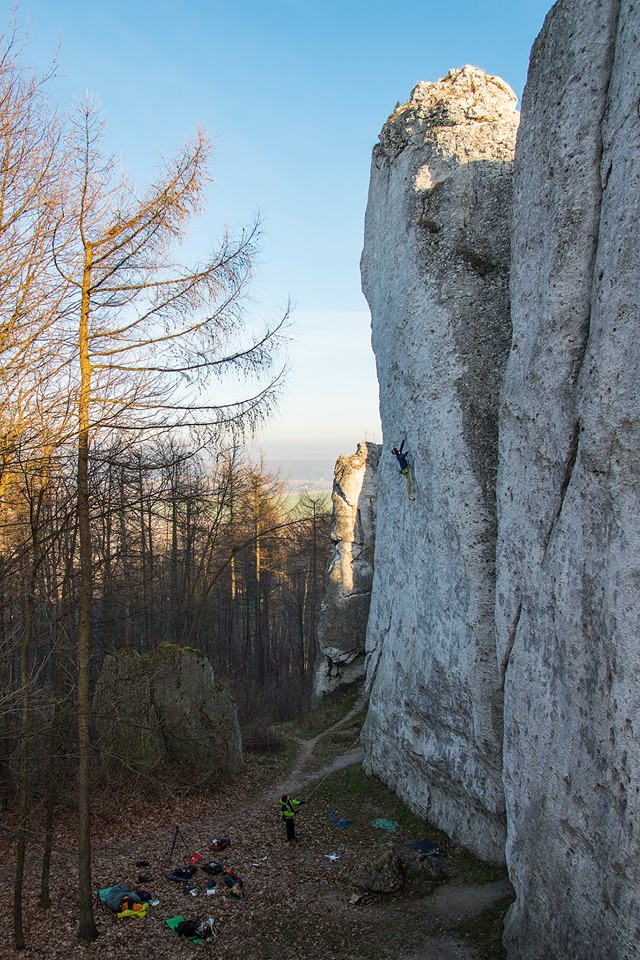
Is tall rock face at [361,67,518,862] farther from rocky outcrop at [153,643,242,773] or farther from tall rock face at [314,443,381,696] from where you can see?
tall rock face at [314,443,381,696]

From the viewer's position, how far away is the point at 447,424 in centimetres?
1050

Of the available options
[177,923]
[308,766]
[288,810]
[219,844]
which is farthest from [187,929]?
[308,766]

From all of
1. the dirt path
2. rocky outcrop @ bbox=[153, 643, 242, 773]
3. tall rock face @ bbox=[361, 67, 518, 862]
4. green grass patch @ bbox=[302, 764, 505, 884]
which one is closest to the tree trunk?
green grass patch @ bbox=[302, 764, 505, 884]

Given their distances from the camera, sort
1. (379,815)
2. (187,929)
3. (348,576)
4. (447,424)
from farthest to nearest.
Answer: (348,576) → (379,815) → (447,424) → (187,929)

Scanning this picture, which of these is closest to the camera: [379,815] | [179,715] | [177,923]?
[177,923]

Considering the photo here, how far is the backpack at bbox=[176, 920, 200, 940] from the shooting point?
7.81 meters

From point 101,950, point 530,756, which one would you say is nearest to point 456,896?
point 530,756

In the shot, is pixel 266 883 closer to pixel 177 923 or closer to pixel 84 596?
pixel 177 923

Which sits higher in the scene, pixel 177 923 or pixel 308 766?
pixel 177 923

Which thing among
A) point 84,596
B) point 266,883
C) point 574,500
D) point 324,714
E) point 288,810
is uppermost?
point 574,500

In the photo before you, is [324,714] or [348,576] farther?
[348,576]

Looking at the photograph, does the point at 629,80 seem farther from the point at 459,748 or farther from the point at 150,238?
the point at 459,748

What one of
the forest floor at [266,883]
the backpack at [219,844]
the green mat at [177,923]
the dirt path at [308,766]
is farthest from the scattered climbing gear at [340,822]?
the green mat at [177,923]

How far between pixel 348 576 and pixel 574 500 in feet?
57.1
